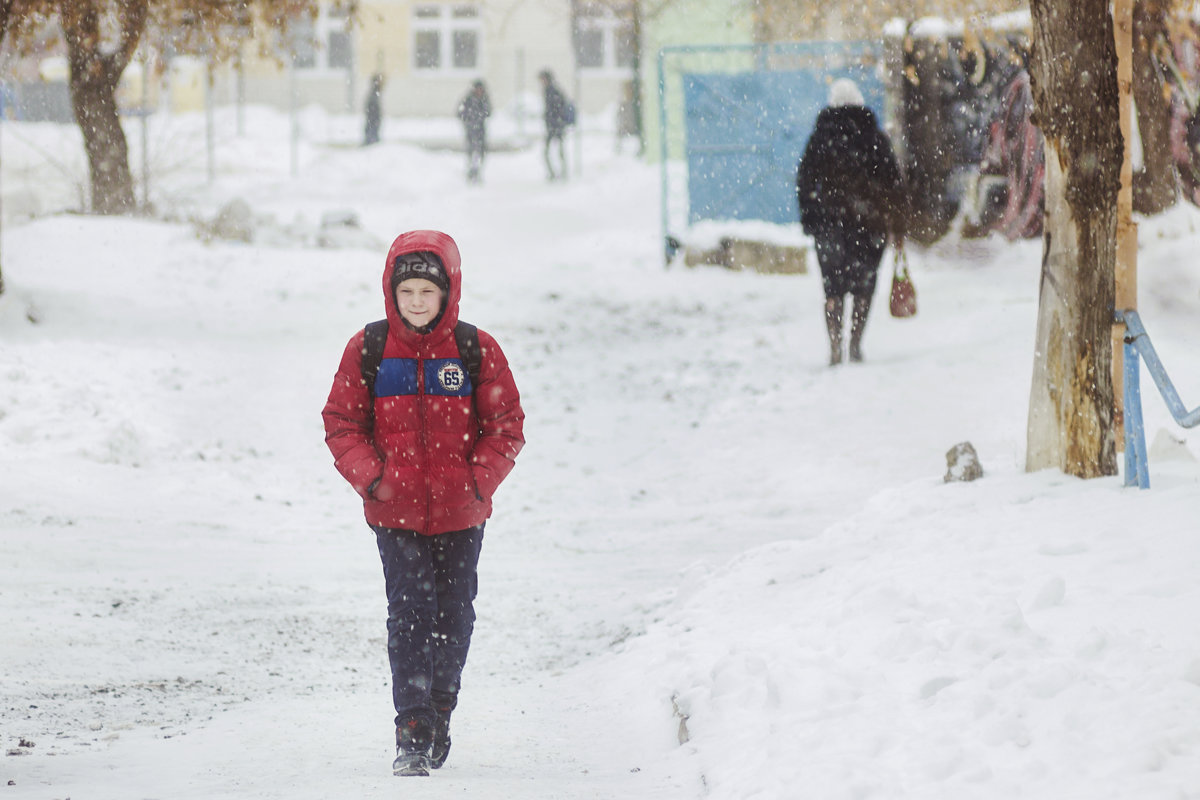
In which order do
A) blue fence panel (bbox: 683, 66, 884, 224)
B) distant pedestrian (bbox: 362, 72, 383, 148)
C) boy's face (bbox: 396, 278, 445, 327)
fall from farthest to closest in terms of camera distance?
distant pedestrian (bbox: 362, 72, 383, 148) < blue fence panel (bbox: 683, 66, 884, 224) < boy's face (bbox: 396, 278, 445, 327)

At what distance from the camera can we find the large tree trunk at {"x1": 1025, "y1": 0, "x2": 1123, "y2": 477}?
5.90 m

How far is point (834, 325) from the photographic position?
10945 mm

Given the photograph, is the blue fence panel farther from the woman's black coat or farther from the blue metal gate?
the woman's black coat

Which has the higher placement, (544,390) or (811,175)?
(811,175)

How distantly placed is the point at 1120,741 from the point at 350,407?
2.23m

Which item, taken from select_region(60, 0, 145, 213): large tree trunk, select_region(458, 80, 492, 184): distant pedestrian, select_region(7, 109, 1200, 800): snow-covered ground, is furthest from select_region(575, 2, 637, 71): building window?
select_region(7, 109, 1200, 800): snow-covered ground

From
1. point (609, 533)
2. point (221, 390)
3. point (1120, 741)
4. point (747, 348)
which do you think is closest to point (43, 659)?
point (609, 533)

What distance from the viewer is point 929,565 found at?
5.00 metres

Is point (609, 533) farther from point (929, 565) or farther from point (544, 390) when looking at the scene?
point (544, 390)

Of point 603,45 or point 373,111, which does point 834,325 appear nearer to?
point 373,111

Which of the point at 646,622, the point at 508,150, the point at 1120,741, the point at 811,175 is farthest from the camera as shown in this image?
the point at 508,150

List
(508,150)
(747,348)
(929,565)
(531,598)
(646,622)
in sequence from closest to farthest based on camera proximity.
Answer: (929,565), (646,622), (531,598), (747,348), (508,150)

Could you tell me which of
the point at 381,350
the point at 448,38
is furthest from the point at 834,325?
the point at 448,38

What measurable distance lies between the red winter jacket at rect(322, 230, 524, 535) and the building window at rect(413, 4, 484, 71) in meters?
36.7
